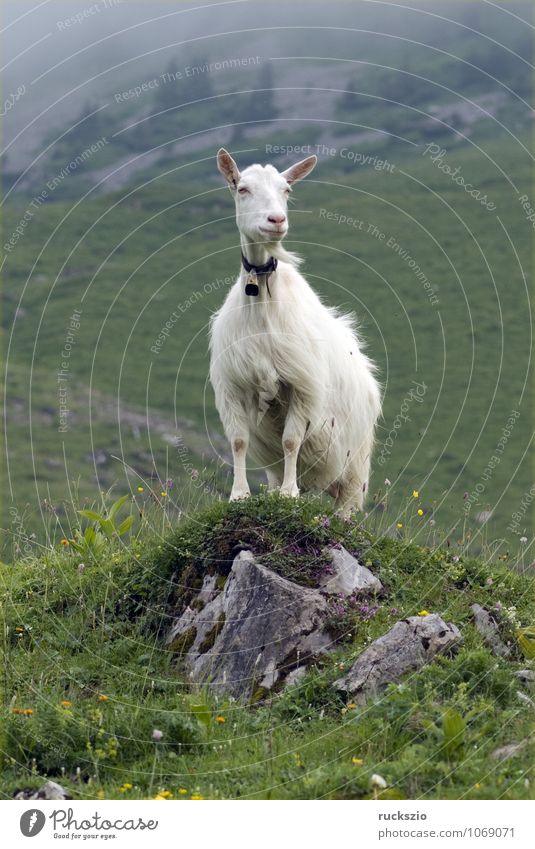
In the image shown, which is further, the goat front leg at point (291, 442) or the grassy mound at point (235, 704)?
the goat front leg at point (291, 442)

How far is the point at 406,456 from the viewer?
9800 cm

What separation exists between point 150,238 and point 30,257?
65.6 feet

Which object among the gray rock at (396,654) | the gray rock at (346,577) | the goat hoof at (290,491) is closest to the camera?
the gray rock at (396,654)

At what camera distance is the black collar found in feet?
43.0

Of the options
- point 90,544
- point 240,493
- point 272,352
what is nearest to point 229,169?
point 272,352

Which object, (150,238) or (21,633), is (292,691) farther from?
(150,238)

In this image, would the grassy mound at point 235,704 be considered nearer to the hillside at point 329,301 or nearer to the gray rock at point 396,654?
the gray rock at point 396,654

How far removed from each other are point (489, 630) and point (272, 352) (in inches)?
158

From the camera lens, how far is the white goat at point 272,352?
1284cm
